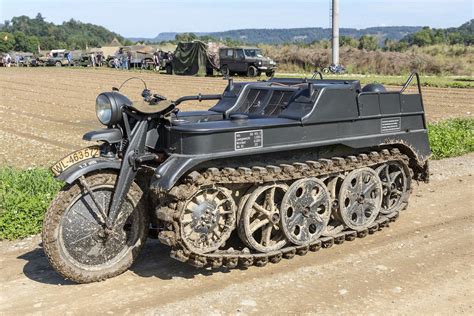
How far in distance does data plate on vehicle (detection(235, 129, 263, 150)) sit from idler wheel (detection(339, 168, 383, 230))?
1374 mm

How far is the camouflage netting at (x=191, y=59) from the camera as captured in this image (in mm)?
40750

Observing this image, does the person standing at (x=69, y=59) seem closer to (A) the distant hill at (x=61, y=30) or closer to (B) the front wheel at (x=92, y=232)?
(B) the front wheel at (x=92, y=232)

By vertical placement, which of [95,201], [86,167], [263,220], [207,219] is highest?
[86,167]

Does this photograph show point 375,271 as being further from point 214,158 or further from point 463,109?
point 463,109

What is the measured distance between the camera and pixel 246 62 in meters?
36.1

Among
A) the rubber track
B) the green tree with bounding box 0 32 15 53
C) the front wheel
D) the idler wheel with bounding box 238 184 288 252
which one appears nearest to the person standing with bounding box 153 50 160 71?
the rubber track

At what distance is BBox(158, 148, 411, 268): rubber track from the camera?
554cm

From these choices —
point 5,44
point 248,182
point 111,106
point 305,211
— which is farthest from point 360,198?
point 5,44

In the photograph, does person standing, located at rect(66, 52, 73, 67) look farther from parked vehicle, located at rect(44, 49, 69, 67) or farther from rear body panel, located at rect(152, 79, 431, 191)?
rear body panel, located at rect(152, 79, 431, 191)

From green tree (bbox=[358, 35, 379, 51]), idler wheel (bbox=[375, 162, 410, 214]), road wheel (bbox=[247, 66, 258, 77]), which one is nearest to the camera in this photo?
idler wheel (bbox=[375, 162, 410, 214])

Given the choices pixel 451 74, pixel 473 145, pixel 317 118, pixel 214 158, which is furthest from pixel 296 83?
pixel 451 74

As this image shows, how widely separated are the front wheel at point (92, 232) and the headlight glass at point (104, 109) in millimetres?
532

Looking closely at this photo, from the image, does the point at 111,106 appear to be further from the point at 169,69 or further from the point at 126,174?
the point at 169,69

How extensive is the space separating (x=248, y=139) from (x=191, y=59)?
36.3 meters
